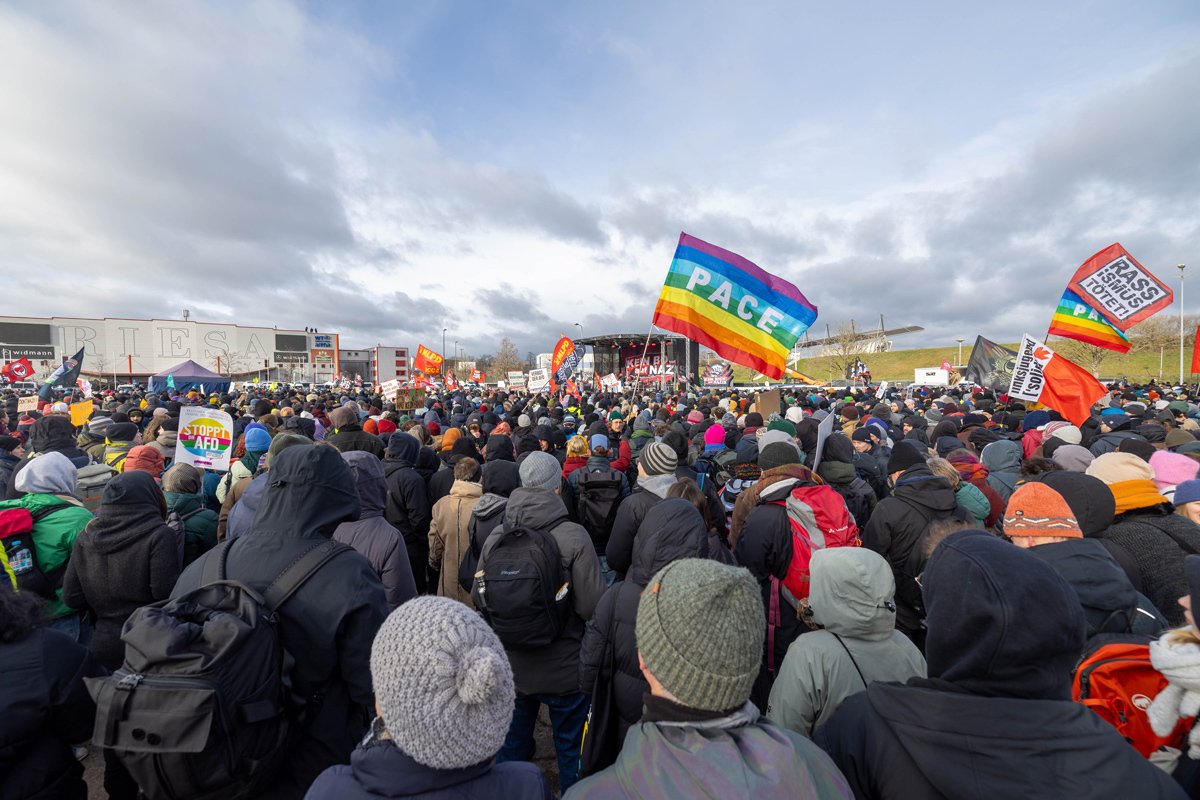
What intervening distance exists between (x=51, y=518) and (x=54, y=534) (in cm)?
11

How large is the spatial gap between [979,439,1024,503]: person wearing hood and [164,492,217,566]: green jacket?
23.6 ft

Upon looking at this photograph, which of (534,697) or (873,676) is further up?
(873,676)

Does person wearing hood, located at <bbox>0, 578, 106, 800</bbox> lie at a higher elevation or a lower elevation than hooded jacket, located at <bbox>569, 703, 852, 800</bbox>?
lower

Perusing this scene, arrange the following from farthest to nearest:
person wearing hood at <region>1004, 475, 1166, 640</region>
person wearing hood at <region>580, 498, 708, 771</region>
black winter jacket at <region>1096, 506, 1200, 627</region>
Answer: black winter jacket at <region>1096, 506, 1200, 627</region> → person wearing hood at <region>580, 498, 708, 771</region> → person wearing hood at <region>1004, 475, 1166, 640</region>

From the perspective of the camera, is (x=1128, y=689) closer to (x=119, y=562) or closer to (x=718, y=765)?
(x=718, y=765)

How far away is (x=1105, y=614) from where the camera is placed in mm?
2365

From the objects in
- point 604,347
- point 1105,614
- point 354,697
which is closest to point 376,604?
point 354,697

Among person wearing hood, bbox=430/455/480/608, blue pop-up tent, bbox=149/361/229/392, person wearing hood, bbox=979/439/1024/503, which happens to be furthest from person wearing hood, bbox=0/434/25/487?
blue pop-up tent, bbox=149/361/229/392

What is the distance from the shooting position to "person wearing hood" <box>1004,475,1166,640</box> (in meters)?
2.34

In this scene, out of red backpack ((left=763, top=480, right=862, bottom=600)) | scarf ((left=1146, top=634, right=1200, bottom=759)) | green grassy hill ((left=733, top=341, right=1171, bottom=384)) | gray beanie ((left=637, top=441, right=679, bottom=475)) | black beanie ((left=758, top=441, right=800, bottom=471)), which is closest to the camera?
scarf ((left=1146, top=634, right=1200, bottom=759))

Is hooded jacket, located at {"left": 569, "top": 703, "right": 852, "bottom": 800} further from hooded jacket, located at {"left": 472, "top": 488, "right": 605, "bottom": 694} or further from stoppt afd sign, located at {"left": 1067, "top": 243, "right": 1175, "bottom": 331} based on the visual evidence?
stoppt afd sign, located at {"left": 1067, "top": 243, "right": 1175, "bottom": 331}

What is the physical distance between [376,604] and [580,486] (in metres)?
3.15

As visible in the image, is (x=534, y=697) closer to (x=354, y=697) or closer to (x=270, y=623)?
(x=354, y=697)

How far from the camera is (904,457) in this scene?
4.96 m
